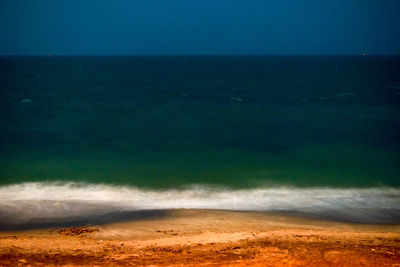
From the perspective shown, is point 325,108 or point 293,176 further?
point 325,108

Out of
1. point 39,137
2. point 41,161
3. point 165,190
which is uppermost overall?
point 39,137

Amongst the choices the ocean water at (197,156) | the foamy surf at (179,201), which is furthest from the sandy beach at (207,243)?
the ocean water at (197,156)

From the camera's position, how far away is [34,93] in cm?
5350

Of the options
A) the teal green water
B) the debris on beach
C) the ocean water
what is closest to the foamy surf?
the ocean water


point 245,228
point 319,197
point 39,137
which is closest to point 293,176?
point 319,197

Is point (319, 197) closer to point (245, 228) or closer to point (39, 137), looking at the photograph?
point (245, 228)

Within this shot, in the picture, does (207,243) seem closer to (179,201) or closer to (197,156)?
(179,201)

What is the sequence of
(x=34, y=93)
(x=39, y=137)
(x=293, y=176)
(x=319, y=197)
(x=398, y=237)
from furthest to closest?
(x=34, y=93), (x=39, y=137), (x=293, y=176), (x=319, y=197), (x=398, y=237)

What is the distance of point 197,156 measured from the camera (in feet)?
80.0

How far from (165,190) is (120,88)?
150 feet

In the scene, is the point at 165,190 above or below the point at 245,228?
above

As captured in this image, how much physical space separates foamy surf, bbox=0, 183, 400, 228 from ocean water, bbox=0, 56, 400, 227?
5 cm

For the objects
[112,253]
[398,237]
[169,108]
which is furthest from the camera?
[169,108]

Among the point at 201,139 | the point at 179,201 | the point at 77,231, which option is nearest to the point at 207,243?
the point at 77,231
